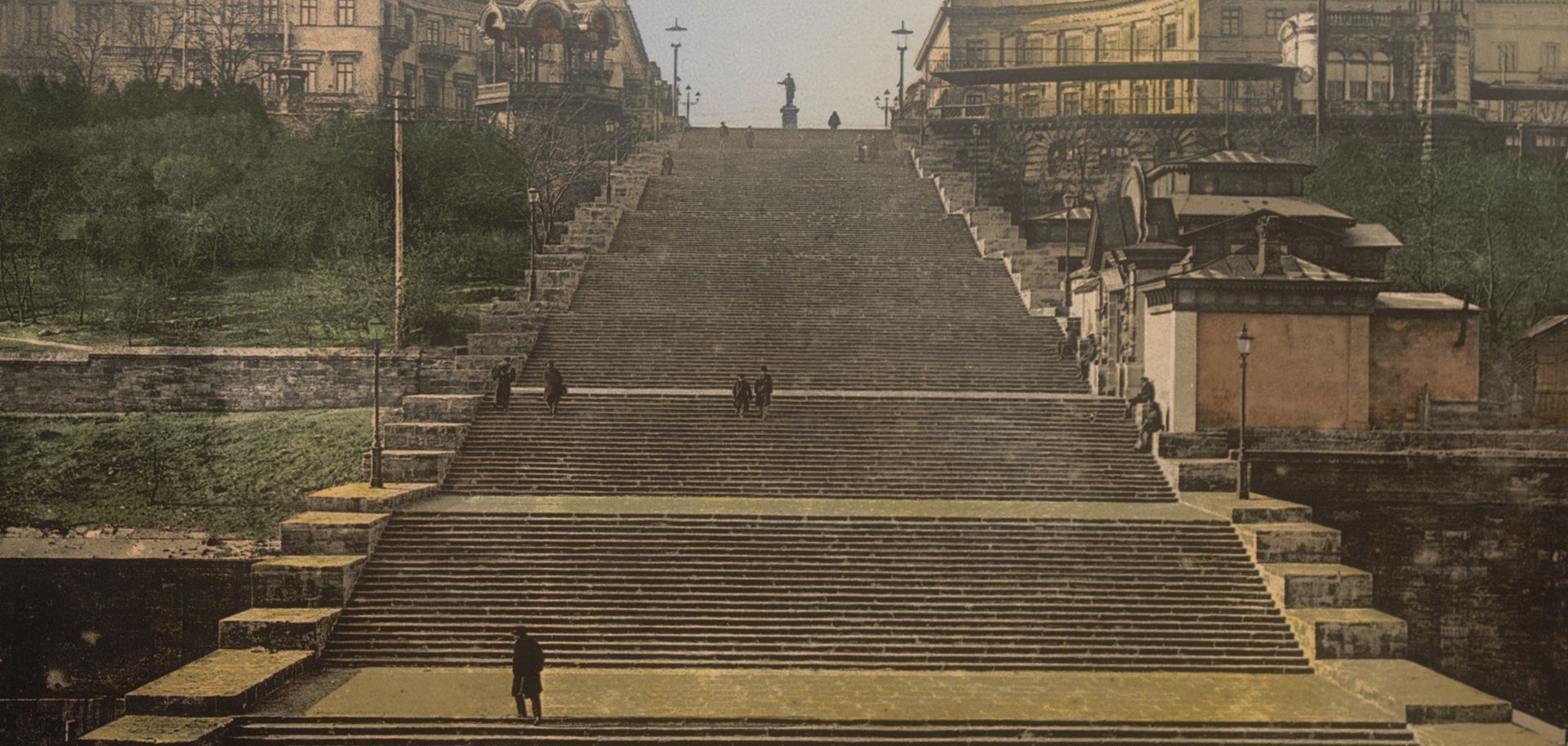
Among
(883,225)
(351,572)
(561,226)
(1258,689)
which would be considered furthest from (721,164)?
(1258,689)

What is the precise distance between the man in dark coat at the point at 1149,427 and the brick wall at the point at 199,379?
50.8 ft

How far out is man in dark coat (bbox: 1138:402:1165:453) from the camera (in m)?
27.0

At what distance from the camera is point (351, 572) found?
20.5 metres

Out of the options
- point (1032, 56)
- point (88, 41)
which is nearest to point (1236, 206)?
point (1032, 56)

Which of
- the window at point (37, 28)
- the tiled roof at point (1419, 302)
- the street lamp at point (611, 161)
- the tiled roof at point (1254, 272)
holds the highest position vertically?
the window at point (37, 28)

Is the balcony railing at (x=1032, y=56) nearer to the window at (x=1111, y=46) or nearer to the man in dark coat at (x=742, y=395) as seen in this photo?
the window at (x=1111, y=46)

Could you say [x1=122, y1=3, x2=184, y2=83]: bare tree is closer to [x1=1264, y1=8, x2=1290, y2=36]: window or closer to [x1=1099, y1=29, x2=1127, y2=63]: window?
[x1=1099, y1=29, x2=1127, y2=63]: window

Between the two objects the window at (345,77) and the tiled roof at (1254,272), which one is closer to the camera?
the tiled roof at (1254,272)

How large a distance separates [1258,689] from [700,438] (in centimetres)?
1263

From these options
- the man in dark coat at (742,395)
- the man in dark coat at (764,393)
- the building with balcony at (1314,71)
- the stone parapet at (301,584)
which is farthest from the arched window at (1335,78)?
the stone parapet at (301,584)

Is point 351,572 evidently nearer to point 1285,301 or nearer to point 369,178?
point 1285,301

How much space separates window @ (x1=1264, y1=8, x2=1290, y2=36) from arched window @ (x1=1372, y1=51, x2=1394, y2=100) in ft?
21.8

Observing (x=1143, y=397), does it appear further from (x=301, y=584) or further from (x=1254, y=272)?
(x=301, y=584)

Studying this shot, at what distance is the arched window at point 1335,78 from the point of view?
188 feet
